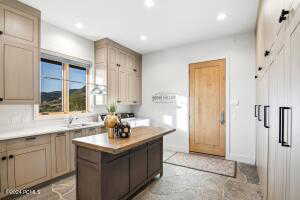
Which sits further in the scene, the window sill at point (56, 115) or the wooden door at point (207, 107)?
the wooden door at point (207, 107)

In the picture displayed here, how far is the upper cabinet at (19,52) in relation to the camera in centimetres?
243

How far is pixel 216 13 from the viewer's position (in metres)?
2.96

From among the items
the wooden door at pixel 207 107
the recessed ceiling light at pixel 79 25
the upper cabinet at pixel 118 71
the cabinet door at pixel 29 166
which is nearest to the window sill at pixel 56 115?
the upper cabinet at pixel 118 71

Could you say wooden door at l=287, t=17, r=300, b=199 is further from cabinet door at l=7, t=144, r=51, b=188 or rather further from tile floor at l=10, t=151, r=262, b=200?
cabinet door at l=7, t=144, r=51, b=188

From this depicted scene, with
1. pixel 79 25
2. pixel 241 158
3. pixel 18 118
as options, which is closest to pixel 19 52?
pixel 18 118

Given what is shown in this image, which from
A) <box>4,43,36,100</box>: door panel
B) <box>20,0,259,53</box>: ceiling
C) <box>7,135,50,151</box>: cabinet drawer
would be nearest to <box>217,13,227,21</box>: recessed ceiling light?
<box>20,0,259,53</box>: ceiling

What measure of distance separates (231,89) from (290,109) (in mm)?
3223

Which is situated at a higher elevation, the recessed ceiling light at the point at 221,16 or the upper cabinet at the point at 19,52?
the recessed ceiling light at the point at 221,16

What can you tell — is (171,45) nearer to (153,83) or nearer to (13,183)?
(153,83)

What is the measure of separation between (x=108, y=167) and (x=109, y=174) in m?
0.09

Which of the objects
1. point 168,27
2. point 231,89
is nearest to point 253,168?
point 231,89

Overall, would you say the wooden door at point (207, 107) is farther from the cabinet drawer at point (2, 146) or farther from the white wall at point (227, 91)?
the cabinet drawer at point (2, 146)

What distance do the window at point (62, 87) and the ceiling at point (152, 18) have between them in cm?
84

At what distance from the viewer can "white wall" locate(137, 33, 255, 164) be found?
373 centimetres
